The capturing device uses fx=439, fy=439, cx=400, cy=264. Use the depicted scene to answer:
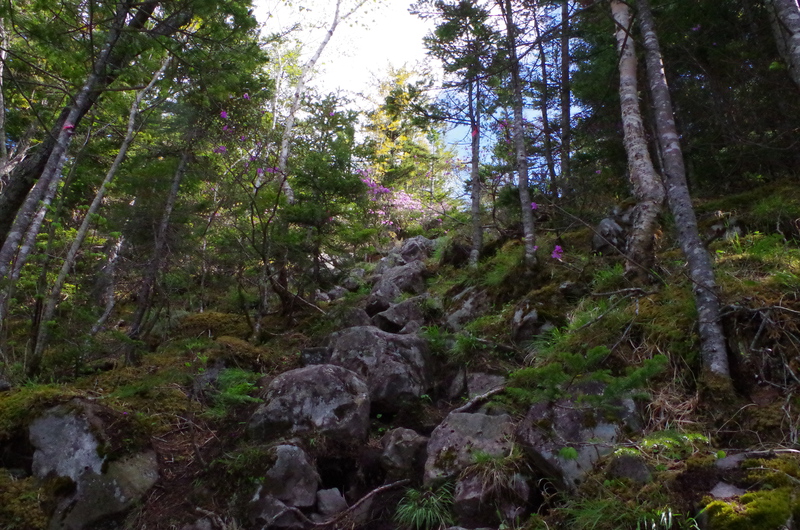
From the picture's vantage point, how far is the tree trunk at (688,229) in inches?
149

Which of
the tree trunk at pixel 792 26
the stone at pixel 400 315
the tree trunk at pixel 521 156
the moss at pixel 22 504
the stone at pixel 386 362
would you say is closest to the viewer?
the moss at pixel 22 504

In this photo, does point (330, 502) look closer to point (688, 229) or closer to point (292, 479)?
point (292, 479)

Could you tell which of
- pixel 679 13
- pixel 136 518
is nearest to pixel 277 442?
pixel 136 518

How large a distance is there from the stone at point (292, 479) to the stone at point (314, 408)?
1.34ft

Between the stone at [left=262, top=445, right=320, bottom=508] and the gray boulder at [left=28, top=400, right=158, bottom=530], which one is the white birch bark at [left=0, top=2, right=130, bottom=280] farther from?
the stone at [left=262, top=445, right=320, bottom=508]

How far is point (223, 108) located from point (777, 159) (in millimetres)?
10624

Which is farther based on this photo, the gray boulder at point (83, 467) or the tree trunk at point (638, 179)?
the tree trunk at point (638, 179)

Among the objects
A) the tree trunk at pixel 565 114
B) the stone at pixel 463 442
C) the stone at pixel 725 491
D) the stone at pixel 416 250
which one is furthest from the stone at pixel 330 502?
the stone at pixel 416 250

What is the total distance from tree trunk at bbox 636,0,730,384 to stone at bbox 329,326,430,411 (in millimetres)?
3300

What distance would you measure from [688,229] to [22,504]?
6.76 m

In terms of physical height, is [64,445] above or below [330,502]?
above

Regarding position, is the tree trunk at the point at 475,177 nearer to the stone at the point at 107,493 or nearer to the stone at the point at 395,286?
the stone at the point at 395,286

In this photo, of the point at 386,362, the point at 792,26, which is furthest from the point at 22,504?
the point at 792,26

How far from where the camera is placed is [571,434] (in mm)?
3779
